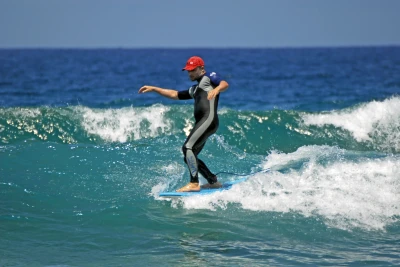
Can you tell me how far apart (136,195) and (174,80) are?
26.6 m

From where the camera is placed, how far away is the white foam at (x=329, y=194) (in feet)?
30.0

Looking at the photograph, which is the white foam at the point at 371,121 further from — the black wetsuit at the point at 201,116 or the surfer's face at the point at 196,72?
the surfer's face at the point at 196,72

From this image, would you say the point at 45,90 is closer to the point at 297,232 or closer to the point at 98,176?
the point at 98,176

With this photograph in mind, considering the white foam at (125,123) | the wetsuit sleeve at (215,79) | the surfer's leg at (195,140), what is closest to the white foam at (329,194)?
the surfer's leg at (195,140)

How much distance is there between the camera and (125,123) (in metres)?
16.8

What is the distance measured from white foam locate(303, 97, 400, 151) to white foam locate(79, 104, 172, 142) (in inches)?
152

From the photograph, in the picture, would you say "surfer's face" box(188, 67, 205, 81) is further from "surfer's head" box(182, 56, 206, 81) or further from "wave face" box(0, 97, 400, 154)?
"wave face" box(0, 97, 400, 154)

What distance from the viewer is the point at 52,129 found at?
16.5 metres

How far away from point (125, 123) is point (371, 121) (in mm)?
6366

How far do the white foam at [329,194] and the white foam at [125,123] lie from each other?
6.48 meters

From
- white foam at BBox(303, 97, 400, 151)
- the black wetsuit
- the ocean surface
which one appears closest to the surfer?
the black wetsuit

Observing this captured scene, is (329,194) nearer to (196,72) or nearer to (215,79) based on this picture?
(215,79)

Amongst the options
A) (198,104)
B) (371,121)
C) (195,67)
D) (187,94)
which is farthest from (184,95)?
(371,121)

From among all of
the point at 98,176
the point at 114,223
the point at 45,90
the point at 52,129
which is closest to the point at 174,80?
the point at 45,90
